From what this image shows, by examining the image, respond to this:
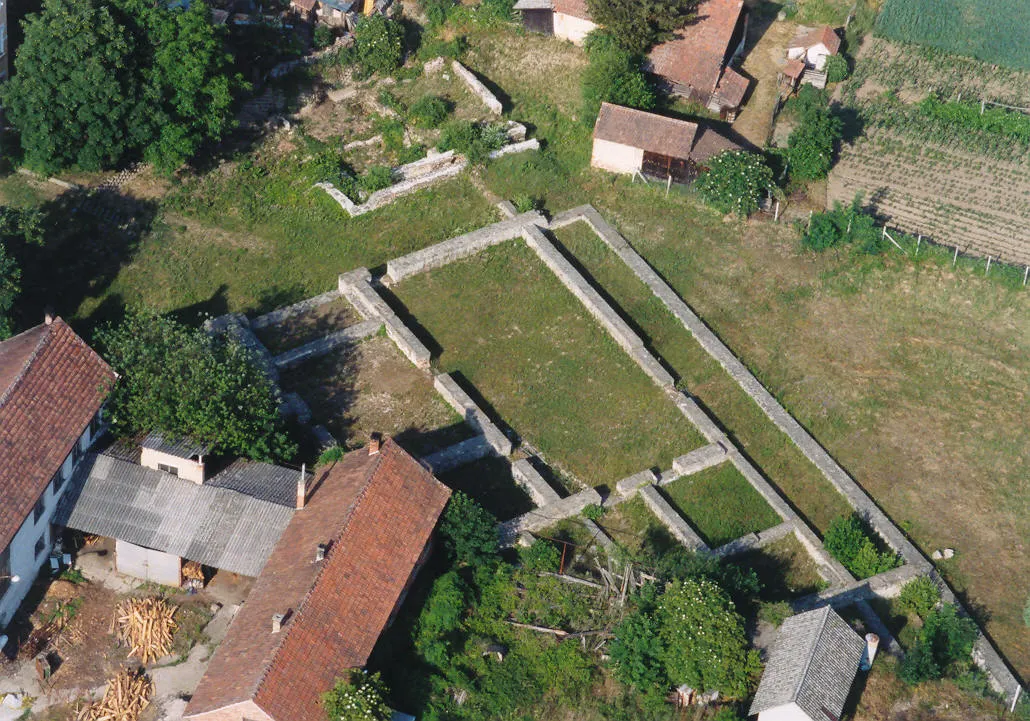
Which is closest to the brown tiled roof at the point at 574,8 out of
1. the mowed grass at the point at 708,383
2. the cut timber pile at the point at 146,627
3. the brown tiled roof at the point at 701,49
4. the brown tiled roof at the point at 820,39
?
the brown tiled roof at the point at 701,49

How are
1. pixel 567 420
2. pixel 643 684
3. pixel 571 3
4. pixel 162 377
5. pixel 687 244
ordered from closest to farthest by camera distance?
pixel 643 684 → pixel 162 377 → pixel 567 420 → pixel 687 244 → pixel 571 3

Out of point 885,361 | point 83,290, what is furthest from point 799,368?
point 83,290

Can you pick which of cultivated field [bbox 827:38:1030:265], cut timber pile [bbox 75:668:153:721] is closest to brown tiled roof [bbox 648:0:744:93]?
cultivated field [bbox 827:38:1030:265]

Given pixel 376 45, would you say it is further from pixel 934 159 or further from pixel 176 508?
pixel 176 508

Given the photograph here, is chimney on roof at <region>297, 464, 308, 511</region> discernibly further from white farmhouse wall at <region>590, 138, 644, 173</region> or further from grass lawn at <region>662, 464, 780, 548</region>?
white farmhouse wall at <region>590, 138, 644, 173</region>

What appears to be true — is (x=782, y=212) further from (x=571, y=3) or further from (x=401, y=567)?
(x=401, y=567)
